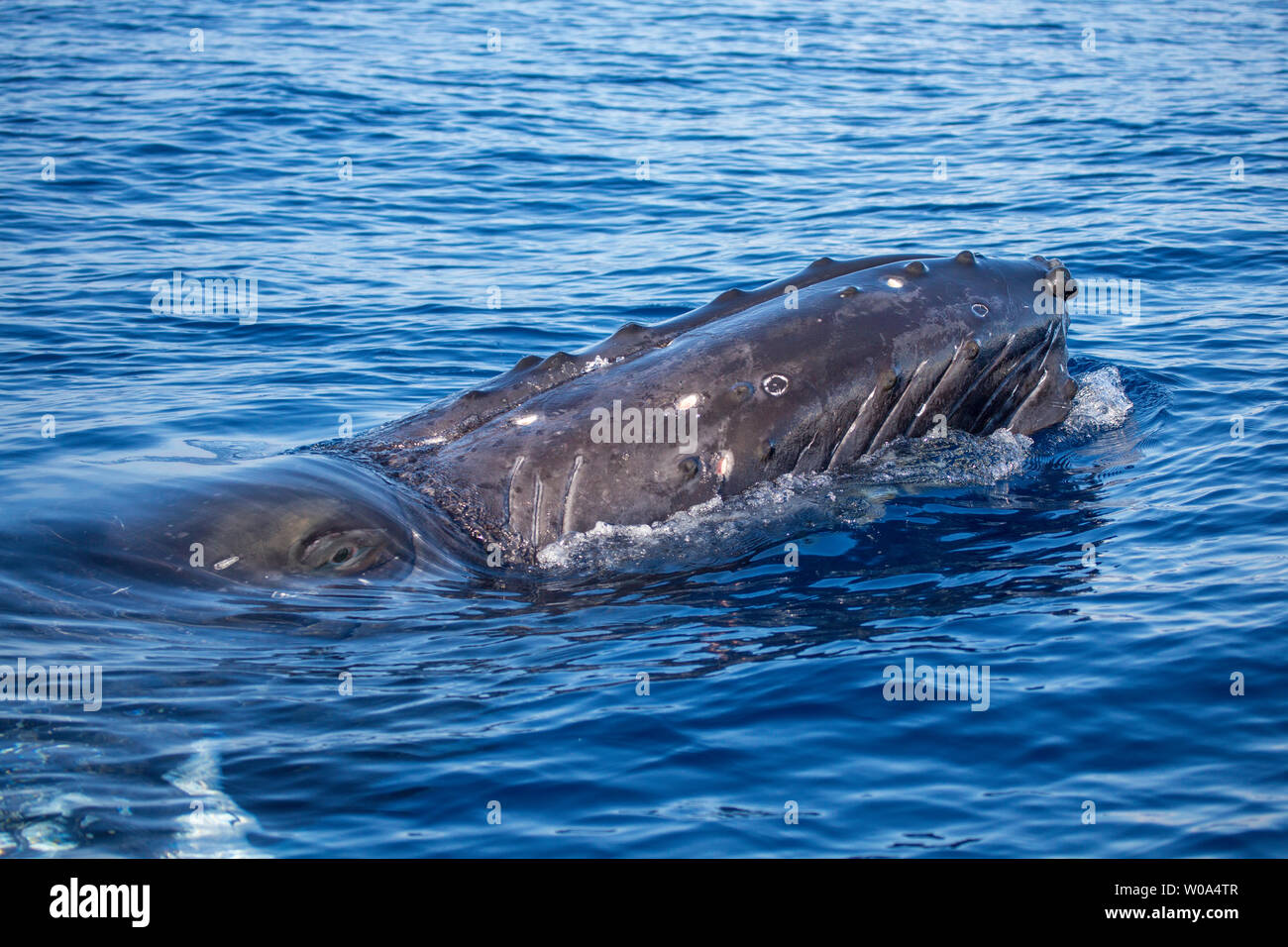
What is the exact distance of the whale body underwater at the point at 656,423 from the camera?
24.4 feet

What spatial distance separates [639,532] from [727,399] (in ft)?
3.04

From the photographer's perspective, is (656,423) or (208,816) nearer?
(208,816)

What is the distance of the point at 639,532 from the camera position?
785 cm

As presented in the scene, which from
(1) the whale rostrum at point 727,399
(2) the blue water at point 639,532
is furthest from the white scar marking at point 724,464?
(2) the blue water at point 639,532

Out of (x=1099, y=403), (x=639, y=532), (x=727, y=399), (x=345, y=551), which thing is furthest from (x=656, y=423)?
(x=1099, y=403)

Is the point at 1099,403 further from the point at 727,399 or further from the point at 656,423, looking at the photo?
the point at 656,423

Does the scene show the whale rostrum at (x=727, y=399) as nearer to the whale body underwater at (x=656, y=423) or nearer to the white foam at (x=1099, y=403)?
the whale body underwater at (x=656, y=423)

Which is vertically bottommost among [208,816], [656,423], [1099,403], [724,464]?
[208,816]

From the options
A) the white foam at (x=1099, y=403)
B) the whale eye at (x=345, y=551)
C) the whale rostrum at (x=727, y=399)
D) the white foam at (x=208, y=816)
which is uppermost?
the white foam at (x=1099, y=403)

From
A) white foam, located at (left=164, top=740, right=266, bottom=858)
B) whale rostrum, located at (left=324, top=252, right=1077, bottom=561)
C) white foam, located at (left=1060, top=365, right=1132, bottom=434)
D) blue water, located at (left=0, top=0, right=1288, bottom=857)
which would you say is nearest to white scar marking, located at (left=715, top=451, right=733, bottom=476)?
whale rostrum, located at (left=324, top=252, right=1077, bottom=561)

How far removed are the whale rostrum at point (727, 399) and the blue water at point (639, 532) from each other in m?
0.30

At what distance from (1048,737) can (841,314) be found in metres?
2.93
